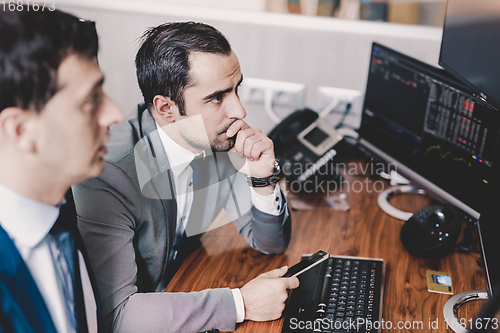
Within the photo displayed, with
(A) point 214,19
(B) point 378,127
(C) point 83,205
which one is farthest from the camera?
(A) point 214,19

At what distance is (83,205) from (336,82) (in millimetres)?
1117

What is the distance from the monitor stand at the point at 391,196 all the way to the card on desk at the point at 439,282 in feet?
0.76

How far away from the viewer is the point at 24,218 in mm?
741

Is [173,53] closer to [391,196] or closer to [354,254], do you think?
[354,254]

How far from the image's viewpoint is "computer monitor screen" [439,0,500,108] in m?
1.03

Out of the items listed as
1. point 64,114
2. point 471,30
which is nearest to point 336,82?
point 471,30

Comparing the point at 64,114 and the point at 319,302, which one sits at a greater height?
the point at 64,114

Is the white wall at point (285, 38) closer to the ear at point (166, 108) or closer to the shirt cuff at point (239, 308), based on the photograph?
the ear at point (166, 108)

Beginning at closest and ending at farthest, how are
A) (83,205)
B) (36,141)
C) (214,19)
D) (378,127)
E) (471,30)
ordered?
(36,141)
(83,205)
(471,30)
(378,127)
(214,19)

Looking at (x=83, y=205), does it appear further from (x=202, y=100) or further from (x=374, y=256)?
(x=374, y=256)

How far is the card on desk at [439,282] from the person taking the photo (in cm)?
109

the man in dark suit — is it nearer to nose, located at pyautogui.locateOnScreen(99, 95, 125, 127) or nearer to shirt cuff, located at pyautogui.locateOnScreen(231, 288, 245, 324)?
nose, located at pyautogui.locateOnScreen(99, 95, 125, 127)

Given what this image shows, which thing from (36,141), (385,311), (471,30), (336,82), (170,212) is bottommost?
(385,311)

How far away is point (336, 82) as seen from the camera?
5.79ft
